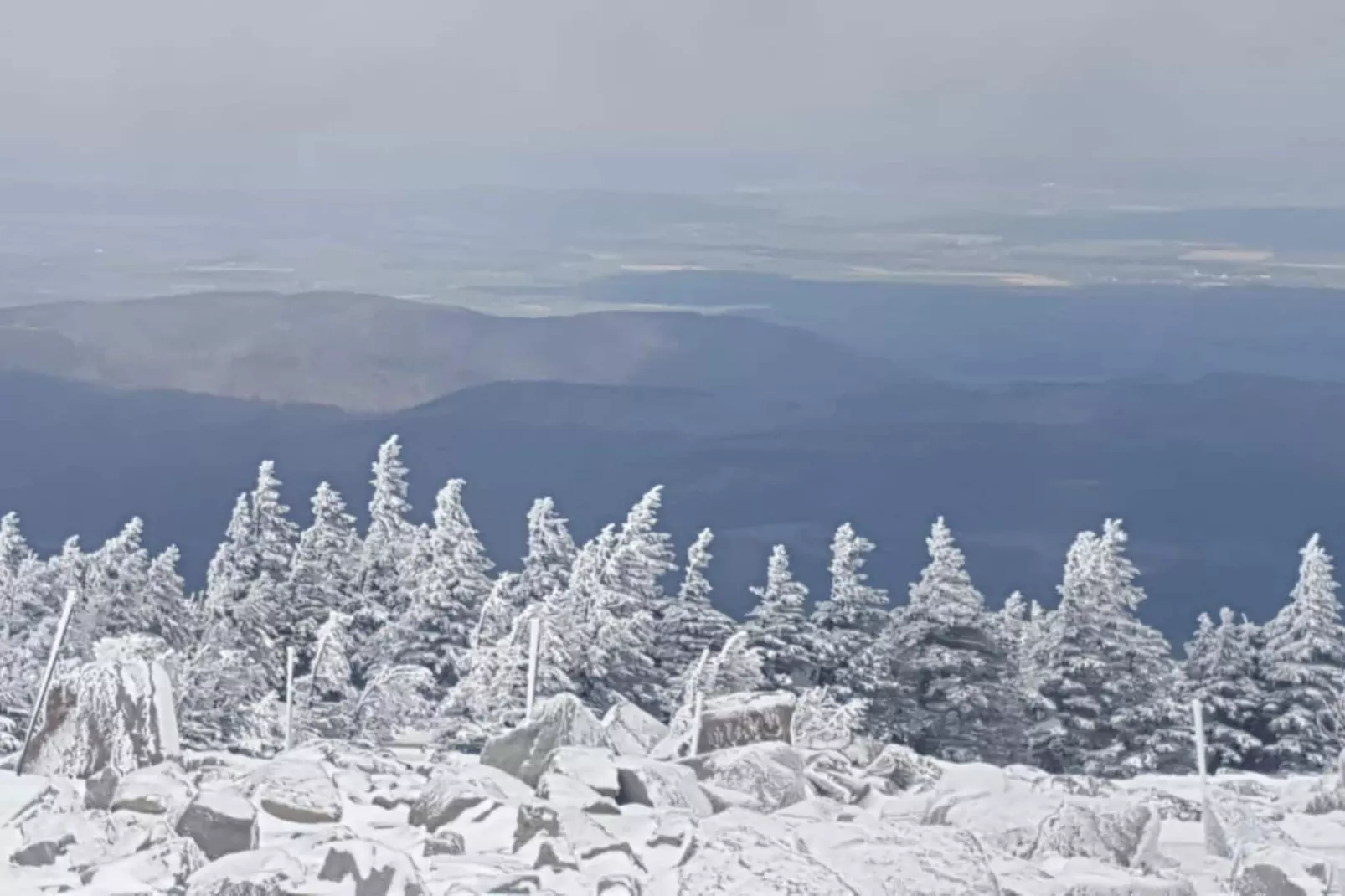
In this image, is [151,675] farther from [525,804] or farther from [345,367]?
[345,367]

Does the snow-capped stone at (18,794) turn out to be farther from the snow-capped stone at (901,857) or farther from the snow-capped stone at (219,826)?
the snow-capped stone at (901,857)

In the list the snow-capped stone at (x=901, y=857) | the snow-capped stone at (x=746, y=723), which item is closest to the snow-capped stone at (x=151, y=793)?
the snow-capped stone at (x=746, y=723)

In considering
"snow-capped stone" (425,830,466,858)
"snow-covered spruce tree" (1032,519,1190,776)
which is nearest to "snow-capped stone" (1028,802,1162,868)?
"snow-capped stone" (425,830,466,858)

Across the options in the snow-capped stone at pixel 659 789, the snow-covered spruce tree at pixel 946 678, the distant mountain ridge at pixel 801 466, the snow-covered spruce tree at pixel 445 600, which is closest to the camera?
the snow-capped stone at pixel 659 789

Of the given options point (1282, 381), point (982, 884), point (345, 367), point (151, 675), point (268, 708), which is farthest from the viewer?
point (345, 367)

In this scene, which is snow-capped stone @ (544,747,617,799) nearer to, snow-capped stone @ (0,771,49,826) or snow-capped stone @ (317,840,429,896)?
snow-capped stone @ (317,840,429,896)

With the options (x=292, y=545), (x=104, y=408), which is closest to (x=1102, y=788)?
(x=292, y=545)
